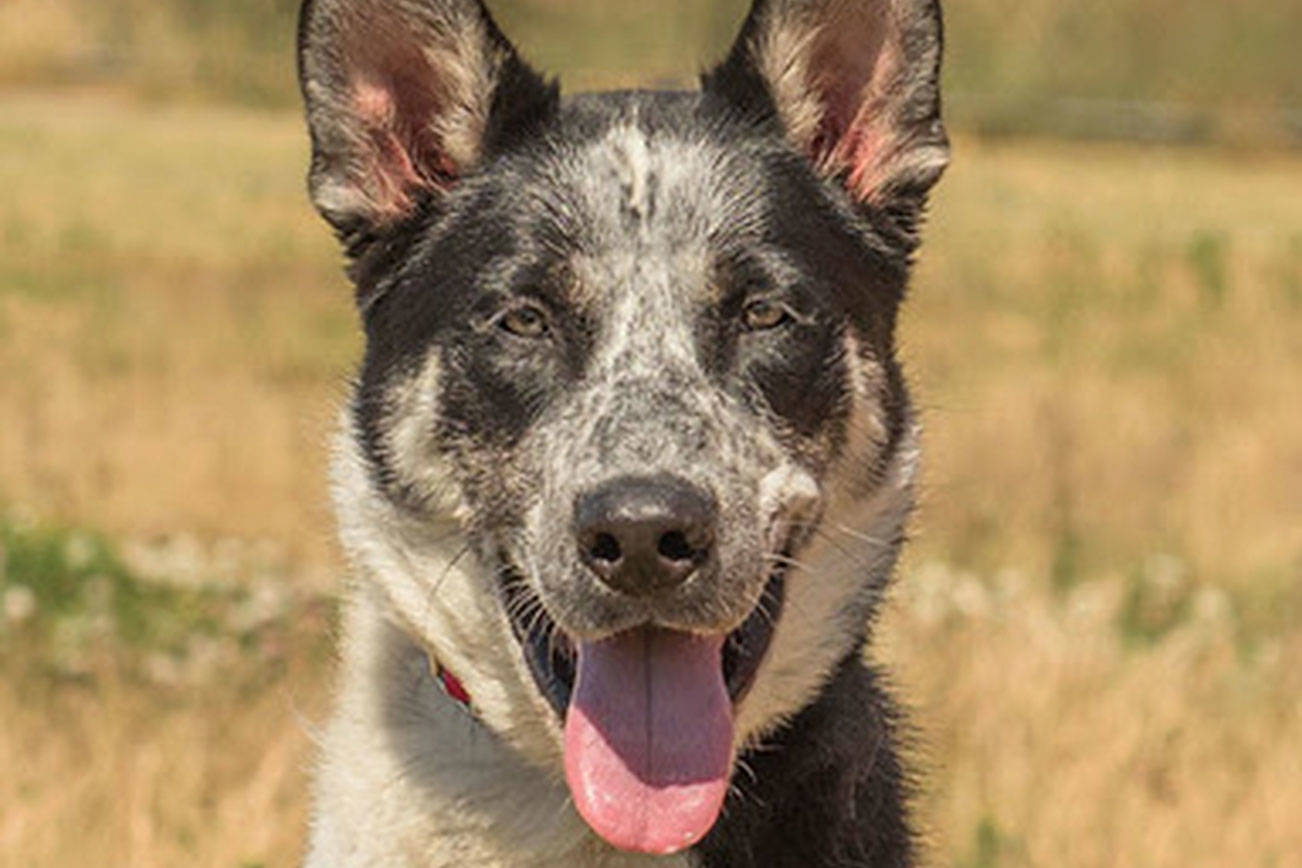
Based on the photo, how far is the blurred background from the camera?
748 cm

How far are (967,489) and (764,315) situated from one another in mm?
8214

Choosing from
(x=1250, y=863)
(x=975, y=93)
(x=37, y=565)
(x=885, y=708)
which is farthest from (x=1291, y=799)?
(x=975, y=93)

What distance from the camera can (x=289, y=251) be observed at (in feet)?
71.2

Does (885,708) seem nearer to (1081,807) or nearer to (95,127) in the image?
(1081,807)

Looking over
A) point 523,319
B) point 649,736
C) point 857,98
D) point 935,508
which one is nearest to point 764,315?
point 523,319

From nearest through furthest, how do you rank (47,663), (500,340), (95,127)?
(500,340)
(47,663)
(95,127)

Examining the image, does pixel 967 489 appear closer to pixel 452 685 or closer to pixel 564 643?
pixel 452 685

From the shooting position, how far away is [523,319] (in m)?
5.38

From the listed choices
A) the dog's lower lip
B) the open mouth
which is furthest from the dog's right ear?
the open mouth

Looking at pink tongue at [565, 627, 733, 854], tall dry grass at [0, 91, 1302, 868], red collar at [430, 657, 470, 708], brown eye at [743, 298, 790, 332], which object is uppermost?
brown eye at [743, 298, 790, 332]

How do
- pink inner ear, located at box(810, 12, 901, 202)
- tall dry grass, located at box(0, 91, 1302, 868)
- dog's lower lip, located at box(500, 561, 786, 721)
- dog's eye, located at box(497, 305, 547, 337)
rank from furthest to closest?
tall dry grass, located at box(0, 91, 1302, 868), pink inner ear, located at box(810, 12, 901, 202), dog's eye, located at box(497, 305, 547, 337), dog's lower lip, located at box(500, 561, 786, 721)

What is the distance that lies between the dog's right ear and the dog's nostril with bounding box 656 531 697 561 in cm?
112

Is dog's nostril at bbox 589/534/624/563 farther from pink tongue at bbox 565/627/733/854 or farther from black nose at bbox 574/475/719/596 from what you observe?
pink tongue at bbox 565/627/733/854

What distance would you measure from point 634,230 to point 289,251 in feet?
54.2
